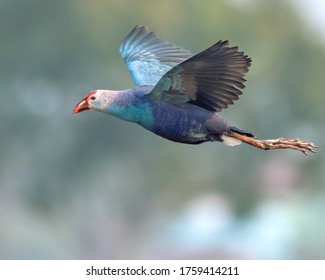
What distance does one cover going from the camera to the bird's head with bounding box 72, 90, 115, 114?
23.4ft

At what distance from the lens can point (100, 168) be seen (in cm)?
2692

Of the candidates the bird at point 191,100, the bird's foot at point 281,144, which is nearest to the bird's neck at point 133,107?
the bird at point 191,100

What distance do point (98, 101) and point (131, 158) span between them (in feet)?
64.7

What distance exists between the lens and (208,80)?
23.2 feet

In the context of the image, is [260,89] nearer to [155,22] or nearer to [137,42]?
[155,22]

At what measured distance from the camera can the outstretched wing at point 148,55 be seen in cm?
796

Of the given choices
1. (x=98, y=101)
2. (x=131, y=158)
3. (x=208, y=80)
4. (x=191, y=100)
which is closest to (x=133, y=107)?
(x=98, y=101)

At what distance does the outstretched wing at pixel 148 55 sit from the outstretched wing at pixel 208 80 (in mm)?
770

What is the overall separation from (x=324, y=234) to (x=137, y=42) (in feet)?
60.7

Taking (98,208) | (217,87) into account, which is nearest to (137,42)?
(217,87)

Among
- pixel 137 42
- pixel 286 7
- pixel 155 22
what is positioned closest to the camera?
pixel 137 42

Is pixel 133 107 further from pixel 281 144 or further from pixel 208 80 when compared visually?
pixel 281 144

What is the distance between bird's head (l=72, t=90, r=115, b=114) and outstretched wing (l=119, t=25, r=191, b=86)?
677mm

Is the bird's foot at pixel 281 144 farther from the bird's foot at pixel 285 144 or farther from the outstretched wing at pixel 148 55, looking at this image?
the outstretched wing at pixel 148 55
